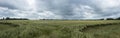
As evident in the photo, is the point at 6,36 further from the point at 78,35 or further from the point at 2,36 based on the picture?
the point at 78,35

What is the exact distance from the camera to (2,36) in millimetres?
44594

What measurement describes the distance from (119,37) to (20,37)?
28.2 metres

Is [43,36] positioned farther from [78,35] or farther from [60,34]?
[78,35]

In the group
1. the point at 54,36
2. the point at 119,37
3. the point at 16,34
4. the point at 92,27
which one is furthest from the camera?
the point at 92,27

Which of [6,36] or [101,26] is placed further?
[101,26]

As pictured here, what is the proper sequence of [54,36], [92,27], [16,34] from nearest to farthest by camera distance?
[54,36]
[16,34]
[92,27]

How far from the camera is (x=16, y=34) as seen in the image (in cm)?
4678

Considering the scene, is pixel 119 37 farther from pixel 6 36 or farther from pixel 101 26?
pixel 6 36

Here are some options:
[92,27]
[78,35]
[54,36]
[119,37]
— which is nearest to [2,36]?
[54,36]

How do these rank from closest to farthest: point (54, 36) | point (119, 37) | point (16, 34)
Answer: point (54, 36) < point (16, 34) < point (119, 37)

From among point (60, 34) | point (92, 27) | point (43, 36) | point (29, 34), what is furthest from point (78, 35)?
point (92, 27)

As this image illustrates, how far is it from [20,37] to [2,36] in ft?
12.9

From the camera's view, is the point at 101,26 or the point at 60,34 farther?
the point at 101,26

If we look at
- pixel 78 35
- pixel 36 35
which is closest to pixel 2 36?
pixel 36 35
